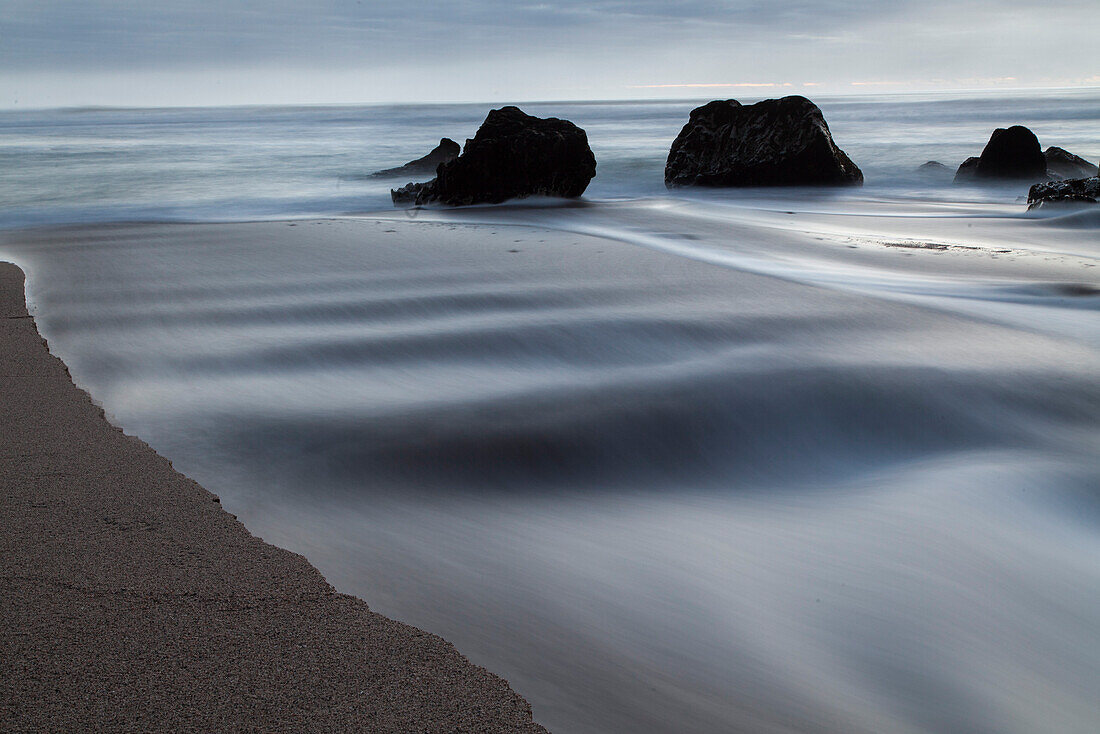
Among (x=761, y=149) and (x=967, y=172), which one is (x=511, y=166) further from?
(x=967, y=172)

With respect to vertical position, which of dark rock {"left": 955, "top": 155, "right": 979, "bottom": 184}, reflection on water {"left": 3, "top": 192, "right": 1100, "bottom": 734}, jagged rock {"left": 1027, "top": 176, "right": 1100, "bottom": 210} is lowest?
reflection on water {"left": 3, "top": 192, "right": 1100, "bottom": 734}

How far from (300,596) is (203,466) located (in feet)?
3.41

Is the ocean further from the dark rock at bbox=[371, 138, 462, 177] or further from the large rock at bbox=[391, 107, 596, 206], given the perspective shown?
the dark rock at bbox=[371, 138, 462, 177]

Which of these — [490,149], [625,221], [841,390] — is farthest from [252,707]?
[490,149]

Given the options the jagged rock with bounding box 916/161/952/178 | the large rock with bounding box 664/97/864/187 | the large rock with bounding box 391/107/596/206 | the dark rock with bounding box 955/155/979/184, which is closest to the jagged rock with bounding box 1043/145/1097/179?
the dark rock with bounding box 955/155/979/184

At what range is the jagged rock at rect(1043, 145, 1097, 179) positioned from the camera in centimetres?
1480

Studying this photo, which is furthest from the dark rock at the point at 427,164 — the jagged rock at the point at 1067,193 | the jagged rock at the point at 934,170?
the jagged rock at the point at 1067,193

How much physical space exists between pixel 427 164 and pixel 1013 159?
10.5 meters

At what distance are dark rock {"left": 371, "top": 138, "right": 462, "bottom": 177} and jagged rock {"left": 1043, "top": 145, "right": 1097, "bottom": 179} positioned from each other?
10.4 m

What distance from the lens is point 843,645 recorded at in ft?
6.26

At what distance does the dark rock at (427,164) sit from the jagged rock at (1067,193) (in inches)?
388

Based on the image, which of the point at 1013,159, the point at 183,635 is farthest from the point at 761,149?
the point at 183,635

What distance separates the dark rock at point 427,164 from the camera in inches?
666

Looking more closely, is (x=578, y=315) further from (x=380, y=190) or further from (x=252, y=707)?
(x=380, y=190)
